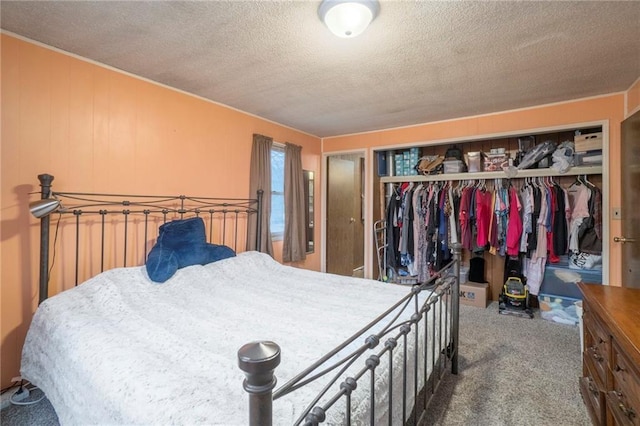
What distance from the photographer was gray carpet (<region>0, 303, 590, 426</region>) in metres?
1.66

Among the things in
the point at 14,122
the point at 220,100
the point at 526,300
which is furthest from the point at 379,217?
the point at 14,122

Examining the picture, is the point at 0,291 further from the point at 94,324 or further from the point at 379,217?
the point at 379,217

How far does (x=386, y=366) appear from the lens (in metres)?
1.27

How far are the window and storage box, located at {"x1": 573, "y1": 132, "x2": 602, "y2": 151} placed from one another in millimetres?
3269

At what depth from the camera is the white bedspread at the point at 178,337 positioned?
991mm

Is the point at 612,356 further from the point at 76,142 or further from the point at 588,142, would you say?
the point at 76,142

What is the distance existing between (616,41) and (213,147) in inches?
126

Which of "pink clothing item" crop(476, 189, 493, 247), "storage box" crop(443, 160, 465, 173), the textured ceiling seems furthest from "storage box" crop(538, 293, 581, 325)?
the textured ceiling

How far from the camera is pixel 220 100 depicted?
295cm

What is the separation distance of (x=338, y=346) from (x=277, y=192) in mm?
2881

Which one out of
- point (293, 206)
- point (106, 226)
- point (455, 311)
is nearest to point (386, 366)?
point (455, 311)

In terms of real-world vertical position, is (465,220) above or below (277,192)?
below

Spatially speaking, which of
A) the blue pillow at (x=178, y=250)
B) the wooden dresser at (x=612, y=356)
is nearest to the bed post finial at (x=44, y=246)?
the blue pillow at (x=178, y=250)

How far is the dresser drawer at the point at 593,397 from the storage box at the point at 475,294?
169 centimetres
